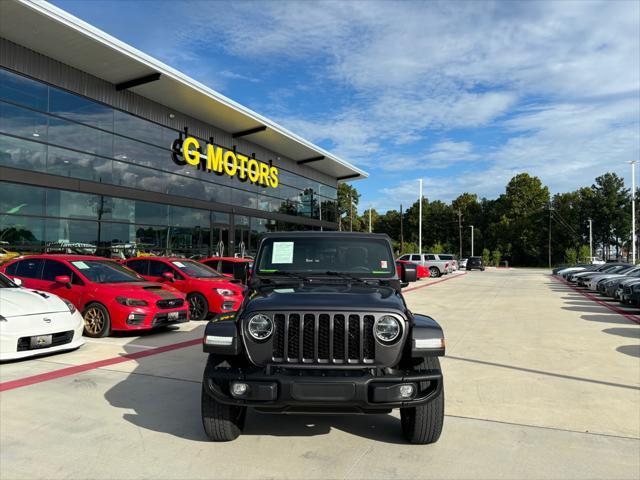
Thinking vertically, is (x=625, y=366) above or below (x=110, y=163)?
below

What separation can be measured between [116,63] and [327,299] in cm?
1871

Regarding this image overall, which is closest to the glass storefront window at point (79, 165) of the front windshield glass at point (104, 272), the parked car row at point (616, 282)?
the front windshield glass at point (104, 272)

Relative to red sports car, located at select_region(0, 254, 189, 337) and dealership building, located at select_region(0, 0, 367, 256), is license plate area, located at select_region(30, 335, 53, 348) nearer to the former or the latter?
red sports car, located at select_region(0, 254, 189, 337)

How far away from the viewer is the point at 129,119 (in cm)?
2166

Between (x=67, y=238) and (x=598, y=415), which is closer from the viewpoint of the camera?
(x=598, y=415)

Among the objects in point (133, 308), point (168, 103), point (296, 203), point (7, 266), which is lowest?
point (133, 308)

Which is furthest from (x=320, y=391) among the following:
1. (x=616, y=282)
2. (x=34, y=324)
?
(x=616, y=282)

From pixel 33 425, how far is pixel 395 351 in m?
3.28

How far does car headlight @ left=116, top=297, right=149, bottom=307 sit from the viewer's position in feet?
28.3

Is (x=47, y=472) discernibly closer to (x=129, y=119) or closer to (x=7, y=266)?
(x=7, y=266)

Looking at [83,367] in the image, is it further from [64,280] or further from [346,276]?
[346,276]

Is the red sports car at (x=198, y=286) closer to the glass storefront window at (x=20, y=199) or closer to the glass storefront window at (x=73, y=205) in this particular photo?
the glass storefront window at (x=20, y=199)

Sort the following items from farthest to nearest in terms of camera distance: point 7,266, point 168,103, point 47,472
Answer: point 168,103, point 7,266, point 47,472

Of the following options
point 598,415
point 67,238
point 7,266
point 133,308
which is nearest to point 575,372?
point 598,415
